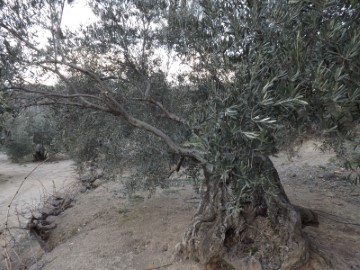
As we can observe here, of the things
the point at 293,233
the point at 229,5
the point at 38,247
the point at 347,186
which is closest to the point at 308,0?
the point at 229,5

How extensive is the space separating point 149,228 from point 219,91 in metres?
4.35

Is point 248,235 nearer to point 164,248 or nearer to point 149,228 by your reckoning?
point 164,248

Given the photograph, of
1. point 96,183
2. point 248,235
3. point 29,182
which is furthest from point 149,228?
point 29,182

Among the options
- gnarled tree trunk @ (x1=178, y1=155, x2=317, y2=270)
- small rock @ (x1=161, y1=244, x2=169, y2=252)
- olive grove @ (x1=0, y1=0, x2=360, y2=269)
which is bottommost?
small rock @ (x1=161, y1=244, x2=169, y2=252)

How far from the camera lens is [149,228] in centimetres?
654

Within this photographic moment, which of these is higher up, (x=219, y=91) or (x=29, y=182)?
(x=219, y=91)

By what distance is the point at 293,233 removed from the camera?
437 cm

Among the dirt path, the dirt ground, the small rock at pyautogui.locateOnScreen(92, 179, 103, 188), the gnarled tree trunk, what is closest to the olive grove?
the gnarled tree trunk

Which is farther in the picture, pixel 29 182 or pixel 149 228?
pixel 29 182

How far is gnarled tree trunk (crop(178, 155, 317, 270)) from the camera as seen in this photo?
431cm

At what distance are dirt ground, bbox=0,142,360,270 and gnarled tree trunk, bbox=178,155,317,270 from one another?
0.28m

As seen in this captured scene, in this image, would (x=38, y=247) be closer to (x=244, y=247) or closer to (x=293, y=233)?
(x=244, y=247)

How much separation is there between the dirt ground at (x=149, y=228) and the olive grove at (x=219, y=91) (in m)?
0.67

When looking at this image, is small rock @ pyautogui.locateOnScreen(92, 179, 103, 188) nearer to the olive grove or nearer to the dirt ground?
the dirt ground
